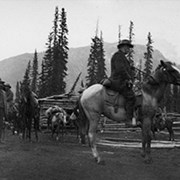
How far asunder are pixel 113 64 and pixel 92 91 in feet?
3.56

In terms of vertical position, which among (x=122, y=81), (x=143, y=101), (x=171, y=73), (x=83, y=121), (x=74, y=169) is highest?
(x=171, y=73)

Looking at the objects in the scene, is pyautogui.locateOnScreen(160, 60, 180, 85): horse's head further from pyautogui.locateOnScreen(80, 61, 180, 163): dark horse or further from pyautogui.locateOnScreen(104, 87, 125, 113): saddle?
pyautogui.locateOnScreen(104, 87, 125, 113): saddle

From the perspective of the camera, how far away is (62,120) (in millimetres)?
22109

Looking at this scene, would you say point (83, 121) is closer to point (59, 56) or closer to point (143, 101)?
point (143, 101)

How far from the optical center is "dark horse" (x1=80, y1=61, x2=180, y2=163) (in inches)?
404

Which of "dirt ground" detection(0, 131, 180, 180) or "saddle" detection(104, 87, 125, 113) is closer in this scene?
"dirt ground" detection(0, 131, 180, 180)

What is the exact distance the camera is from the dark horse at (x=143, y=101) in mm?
10250

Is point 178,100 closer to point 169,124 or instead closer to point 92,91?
point 169,124

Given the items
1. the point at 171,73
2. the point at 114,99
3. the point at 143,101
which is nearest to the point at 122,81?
the point at 114,99

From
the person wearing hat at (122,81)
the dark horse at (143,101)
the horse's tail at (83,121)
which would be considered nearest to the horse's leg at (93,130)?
the dark horse at (143,101)

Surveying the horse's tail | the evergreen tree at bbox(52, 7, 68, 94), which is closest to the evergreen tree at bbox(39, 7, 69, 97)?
the evergreen tree at bbox(52, 7, 68, 94)

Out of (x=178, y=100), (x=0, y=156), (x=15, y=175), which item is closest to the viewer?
(x=15, y=175)

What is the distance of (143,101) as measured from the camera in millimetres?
10836

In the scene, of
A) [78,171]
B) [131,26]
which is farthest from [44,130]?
[131,26]
